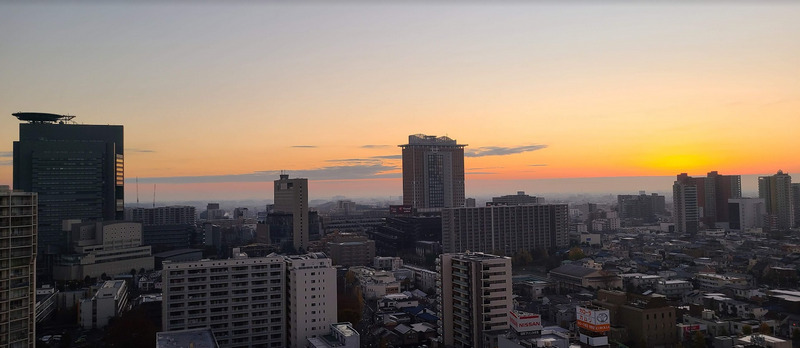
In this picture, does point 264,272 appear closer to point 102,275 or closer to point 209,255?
point 102,275

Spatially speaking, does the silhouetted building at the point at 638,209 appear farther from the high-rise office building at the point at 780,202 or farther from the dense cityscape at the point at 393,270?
the high-rise office building at the point at 780,202

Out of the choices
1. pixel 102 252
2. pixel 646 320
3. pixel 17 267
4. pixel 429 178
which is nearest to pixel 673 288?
pixel 646 320

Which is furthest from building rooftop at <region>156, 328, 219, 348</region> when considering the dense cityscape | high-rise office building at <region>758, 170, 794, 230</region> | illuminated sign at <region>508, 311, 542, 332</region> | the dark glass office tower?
high-rise office building at <region>758, 170, 794, 230</region>

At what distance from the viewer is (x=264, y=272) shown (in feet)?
36.7

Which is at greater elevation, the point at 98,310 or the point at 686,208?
the point at 686,208

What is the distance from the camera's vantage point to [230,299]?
10.9m

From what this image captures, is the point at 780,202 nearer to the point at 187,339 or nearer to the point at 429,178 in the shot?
the point at 429,178

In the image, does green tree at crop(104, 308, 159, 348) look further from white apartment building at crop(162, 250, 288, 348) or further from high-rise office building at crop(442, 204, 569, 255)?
high-rise office building at crop(442, 204, 569, 255)

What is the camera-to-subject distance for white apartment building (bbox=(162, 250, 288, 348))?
1062 centimetres

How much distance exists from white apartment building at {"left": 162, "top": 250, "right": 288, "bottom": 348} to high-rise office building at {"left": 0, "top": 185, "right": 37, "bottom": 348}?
317 cm

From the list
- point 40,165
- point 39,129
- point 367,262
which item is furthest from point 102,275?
point 367,262

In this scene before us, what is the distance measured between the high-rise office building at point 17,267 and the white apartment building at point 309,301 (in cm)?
446

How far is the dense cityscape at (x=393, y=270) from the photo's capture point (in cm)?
1005

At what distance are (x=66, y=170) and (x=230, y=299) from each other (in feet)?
63.4
